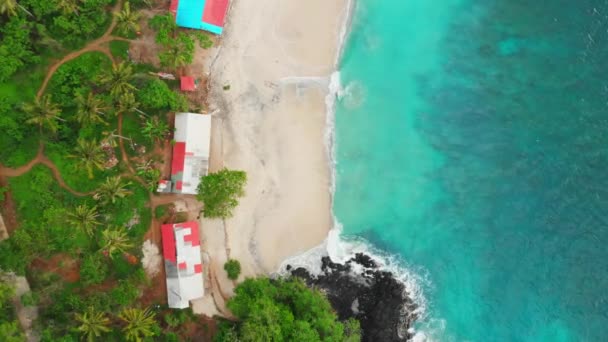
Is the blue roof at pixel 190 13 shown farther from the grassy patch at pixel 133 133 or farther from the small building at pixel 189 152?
the grassy patch at pixel 133 133

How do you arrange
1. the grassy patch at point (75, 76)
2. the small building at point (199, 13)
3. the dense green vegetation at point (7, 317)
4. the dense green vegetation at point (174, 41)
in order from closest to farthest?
the dense green vegetation at point (7, 317) < the dense green vegetation at point (174, 41) < the grassy patch at point (75, 76) < the small building at point (199, 13)

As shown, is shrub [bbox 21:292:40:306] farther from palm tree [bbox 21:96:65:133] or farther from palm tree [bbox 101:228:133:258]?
palm tree [bbox 21:96:65:133]

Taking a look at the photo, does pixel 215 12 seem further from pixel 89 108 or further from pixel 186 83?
pixel 89 108

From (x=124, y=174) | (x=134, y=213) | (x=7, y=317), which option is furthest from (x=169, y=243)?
(x=7, y=317)

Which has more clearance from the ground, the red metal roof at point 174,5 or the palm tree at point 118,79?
the red metal roof at point 174,5

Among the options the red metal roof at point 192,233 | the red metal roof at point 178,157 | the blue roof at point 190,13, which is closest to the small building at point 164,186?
the red metal roof at point 178,157
